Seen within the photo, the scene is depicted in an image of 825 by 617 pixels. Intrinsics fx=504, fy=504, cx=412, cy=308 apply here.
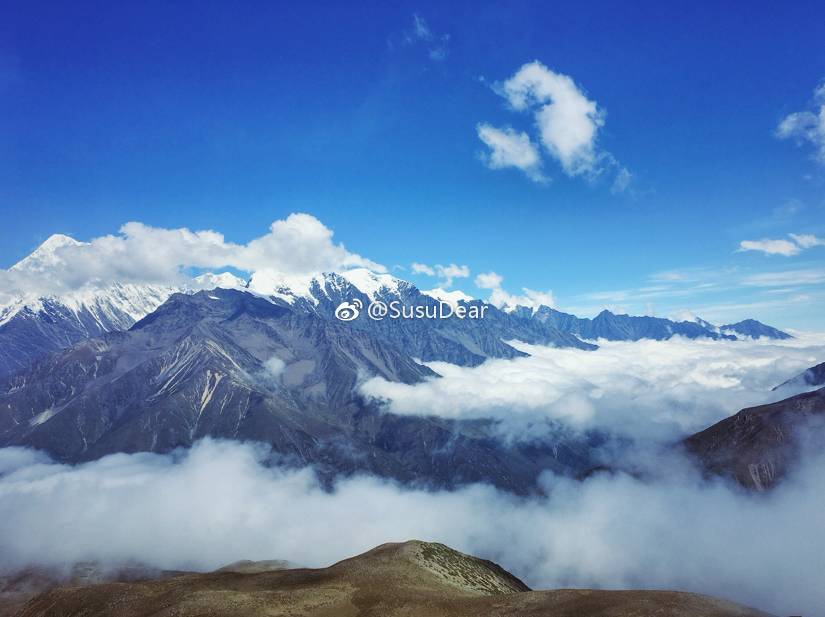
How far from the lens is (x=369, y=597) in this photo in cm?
9706

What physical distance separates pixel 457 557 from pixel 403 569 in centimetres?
3331

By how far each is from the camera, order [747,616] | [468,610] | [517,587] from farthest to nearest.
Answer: [517,587], [468,610], [747,616]

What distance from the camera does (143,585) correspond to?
115 m

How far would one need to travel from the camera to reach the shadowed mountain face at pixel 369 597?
85375 millimetres

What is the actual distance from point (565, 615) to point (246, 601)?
58343 mm

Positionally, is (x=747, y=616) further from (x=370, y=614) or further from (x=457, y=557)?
(x=457, y=557)

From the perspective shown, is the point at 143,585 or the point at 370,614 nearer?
the point at 370,614

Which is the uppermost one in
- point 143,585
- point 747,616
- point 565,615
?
point 747,616

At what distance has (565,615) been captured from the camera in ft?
277

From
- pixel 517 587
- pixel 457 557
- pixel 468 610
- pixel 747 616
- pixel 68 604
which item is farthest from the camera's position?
pixel 517 587

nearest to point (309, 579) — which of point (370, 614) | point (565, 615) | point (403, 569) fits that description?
point (403, 569)

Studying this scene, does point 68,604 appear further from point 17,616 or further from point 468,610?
point 468,610

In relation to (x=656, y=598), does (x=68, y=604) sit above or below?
below

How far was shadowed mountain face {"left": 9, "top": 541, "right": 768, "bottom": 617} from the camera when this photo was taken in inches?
3361
